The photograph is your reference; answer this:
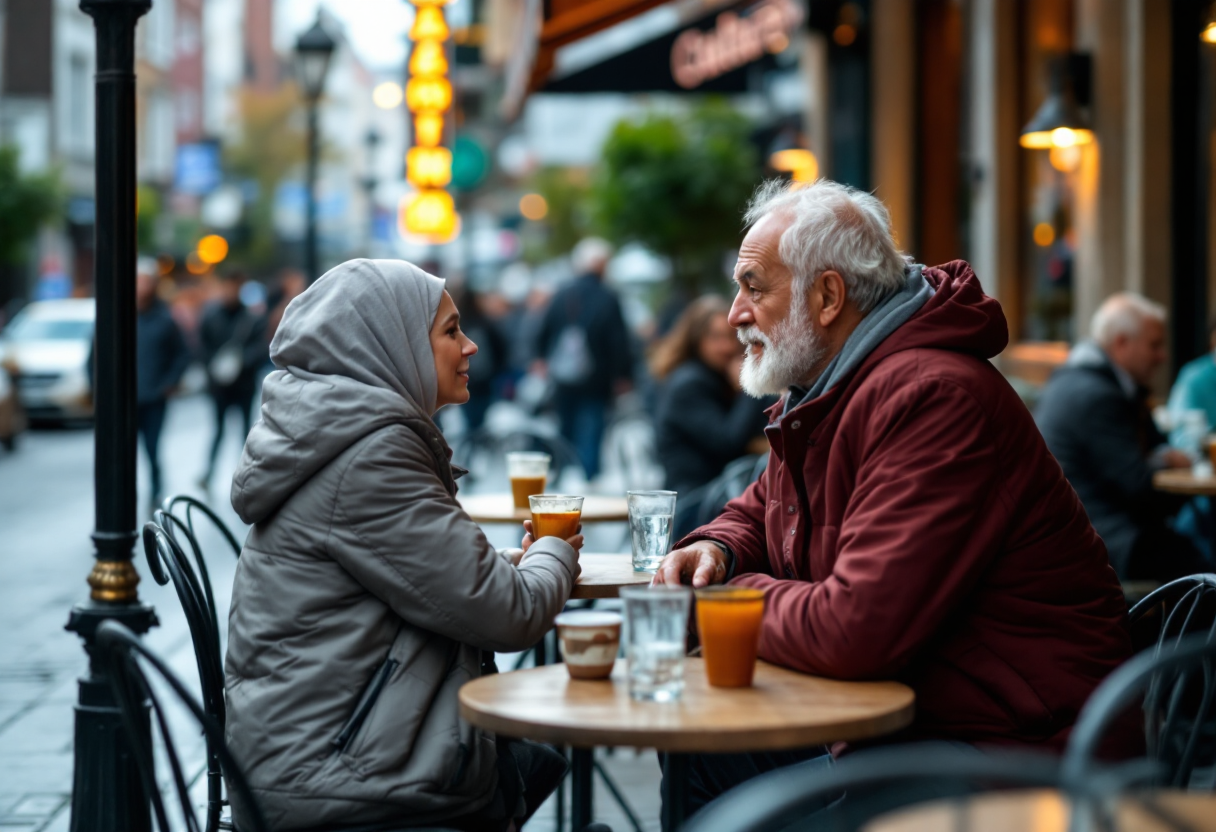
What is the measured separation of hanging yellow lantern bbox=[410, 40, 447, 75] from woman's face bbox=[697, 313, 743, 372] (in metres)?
9.35

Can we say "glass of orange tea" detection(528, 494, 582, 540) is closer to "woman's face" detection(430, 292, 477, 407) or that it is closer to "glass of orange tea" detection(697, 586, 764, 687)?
"woman's face" detection(430, 292, 477, 407)

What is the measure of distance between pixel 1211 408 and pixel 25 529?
8.25 metres

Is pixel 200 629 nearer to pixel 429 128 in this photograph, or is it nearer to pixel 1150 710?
pixel 1150 710

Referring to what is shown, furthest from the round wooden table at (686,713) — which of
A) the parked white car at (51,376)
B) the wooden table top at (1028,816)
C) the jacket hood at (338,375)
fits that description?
the parked white car at (51,376)

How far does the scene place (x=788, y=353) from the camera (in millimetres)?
3045

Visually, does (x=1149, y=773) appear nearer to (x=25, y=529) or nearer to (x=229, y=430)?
(x=25, y=529)

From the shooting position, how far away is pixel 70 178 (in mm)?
37000

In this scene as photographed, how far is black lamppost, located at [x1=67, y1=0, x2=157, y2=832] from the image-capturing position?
3502 millimetres

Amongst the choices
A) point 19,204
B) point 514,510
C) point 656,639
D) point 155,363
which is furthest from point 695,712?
point 19,204

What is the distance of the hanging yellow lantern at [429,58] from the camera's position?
1539 cm

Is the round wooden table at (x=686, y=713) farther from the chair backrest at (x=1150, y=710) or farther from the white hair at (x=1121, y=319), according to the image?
the white hair at (x=1121, y=319)

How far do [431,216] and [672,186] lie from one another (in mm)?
4871

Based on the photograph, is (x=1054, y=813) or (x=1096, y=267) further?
(x=1096, y=267)

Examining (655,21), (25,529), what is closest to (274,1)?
(655,21)
